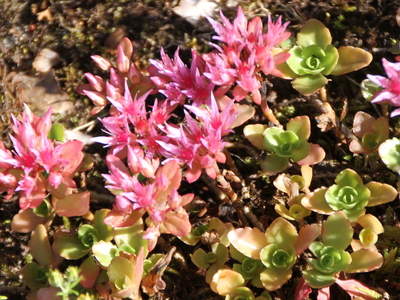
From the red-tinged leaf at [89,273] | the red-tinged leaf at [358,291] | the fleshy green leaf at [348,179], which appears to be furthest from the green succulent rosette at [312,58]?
the red-tinged leaf at [89,273]

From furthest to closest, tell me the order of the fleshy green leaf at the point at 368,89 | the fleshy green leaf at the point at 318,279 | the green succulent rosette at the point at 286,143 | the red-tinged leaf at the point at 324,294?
the fleshy green leaf at the point at 368,89, the green succulent rosette at the point at 286,143, the red-tinged leaf at the point at 324,294, the fleshy green leaf at the point at 318,279

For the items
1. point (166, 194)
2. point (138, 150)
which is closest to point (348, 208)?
point (166, 194)

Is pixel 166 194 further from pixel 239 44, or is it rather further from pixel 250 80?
pixel 239 44

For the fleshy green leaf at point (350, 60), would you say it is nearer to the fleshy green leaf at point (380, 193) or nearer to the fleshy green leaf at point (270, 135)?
the fleshy green leaf at point (270, 135)

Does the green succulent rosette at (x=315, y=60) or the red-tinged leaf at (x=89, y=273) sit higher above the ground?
the green succulent rosette at (x=315, y=60)

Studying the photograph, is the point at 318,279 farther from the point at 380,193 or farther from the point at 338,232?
the point at 380,193

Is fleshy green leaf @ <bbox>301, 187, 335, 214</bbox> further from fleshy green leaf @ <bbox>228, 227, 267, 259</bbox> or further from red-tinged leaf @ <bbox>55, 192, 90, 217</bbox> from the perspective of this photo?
red-tinged leaf @ <bbox>55, 192, 90, 217</bbox>

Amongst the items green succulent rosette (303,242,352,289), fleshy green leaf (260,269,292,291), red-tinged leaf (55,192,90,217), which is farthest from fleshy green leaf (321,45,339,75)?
red-tinged leaf (55,192,90,217)
